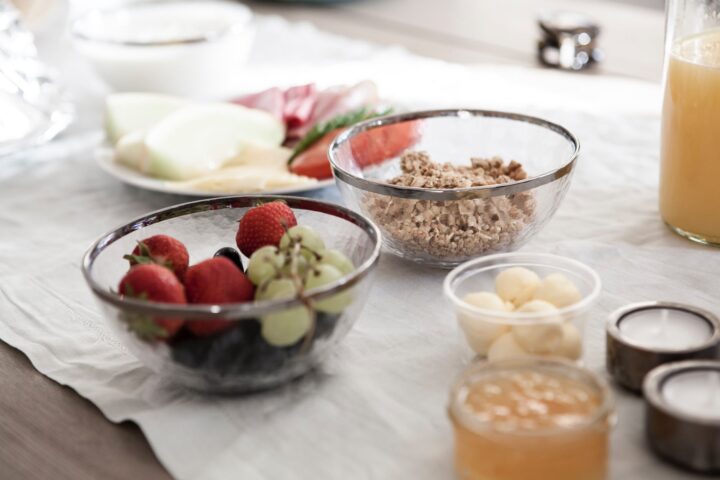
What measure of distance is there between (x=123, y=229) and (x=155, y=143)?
0.37 meters

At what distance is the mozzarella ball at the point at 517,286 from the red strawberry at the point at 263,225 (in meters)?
0.18

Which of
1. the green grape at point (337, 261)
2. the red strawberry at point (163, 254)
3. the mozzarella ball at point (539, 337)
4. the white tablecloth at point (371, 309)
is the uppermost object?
the green grape at point (337, 261)

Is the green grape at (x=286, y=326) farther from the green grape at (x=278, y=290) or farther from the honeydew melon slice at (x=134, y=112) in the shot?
the honeydew melon slice at (x=134, y=112)

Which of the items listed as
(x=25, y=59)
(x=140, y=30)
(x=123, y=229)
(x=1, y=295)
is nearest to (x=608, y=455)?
(x=123, y=229)

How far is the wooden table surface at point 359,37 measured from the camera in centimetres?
69

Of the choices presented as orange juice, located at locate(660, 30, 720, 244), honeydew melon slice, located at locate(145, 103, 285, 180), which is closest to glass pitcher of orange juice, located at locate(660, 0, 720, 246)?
orange juice, located at locate(660, 30, 720, 244)

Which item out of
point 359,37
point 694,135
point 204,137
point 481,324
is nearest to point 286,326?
point 481,324

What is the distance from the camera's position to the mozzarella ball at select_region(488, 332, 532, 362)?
0.69m

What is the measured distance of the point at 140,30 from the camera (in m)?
1.60

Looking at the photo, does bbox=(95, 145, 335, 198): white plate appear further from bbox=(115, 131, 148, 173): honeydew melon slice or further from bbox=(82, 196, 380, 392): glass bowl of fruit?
bbox=(82, 196, 380, 392): glass bowl of fruit

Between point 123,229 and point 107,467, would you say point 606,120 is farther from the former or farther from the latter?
point 107,467

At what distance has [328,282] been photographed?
70 centimetres

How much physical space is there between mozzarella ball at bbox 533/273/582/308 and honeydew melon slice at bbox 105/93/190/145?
690 mm

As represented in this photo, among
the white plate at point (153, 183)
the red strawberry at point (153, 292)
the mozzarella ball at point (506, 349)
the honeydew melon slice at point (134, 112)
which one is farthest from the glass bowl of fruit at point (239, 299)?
the honeydew melon slice at point (134, 112)
